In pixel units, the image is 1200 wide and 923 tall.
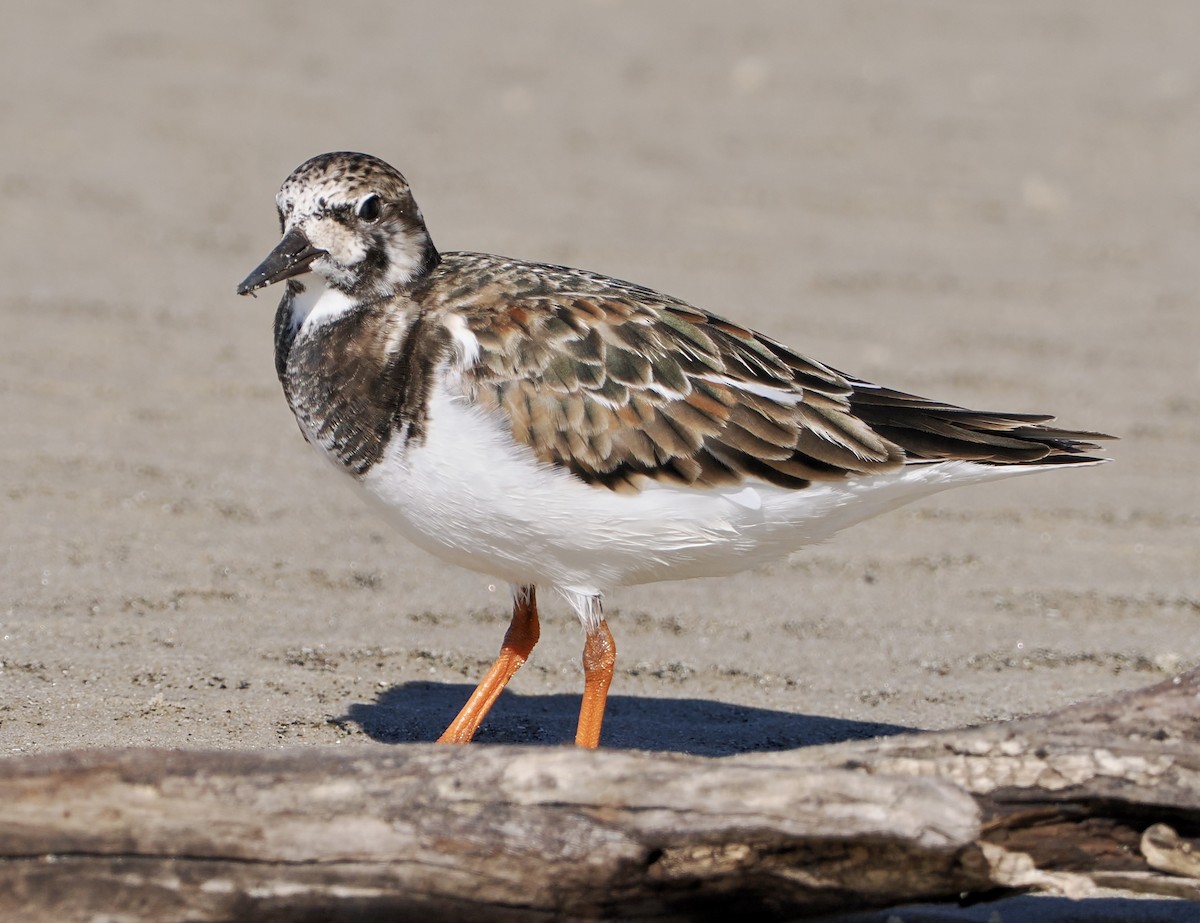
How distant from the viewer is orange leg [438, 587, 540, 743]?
4.99m

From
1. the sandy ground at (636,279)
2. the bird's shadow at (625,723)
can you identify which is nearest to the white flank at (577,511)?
the bird's shadow at (625,723)

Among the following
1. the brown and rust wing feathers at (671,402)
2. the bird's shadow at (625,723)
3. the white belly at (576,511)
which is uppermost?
the brown and rust wing feathers at (671,402)

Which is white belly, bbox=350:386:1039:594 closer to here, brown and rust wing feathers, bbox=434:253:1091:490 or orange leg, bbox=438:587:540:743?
brown and rust wing feathers, bbox=434:253:1091:490

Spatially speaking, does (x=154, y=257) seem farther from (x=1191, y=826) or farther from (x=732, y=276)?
(x=1191, y=826)

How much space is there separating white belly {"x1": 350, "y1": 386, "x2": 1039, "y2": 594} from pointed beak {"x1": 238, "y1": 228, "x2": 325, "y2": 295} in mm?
620

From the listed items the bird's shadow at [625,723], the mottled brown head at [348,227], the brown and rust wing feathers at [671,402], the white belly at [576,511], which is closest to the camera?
the white belly at [576,511]

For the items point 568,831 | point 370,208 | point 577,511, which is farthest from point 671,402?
point 568,831

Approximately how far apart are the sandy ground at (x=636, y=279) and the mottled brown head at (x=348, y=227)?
142cm

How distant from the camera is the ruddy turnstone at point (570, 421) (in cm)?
448

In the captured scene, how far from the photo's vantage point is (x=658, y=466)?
4578mm

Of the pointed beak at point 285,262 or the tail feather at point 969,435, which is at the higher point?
the pointed beak at point 285,262

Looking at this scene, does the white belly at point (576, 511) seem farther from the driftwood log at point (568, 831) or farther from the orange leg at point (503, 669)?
the driftwood log at point (568, 831)

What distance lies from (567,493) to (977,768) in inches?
61.0

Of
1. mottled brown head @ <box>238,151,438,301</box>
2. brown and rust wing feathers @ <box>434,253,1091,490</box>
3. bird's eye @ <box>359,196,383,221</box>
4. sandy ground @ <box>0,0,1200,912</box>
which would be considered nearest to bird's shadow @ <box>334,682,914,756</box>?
sandy ground @ <box>0,0,1200,912</box>
